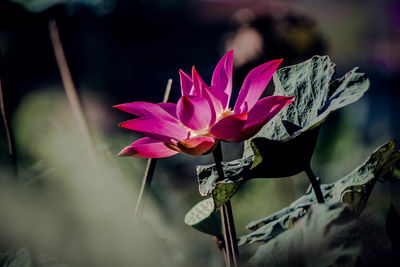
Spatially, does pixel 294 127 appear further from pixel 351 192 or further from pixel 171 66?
pixel 171 66

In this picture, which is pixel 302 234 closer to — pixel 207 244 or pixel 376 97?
pixel 207 244

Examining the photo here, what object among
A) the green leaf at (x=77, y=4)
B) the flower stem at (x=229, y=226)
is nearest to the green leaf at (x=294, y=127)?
the flower stem at (x=229, y=226)

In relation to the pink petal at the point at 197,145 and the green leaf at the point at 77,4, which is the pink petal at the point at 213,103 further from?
the green leaf at the point at 77,4

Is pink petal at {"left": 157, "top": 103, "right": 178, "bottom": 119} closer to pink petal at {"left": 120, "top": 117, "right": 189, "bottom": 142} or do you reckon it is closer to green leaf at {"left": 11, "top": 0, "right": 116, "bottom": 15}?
pink petal at {"left": 120, "top": 117, "right": 189, "bottom": 142}

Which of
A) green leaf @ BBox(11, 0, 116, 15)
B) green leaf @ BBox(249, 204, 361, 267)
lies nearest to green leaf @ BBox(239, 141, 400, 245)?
green leaf @ BBox(249, 204, 361, 267)

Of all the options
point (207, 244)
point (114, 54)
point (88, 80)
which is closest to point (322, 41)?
point (207, 244)

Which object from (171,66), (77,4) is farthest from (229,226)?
(171,66)
